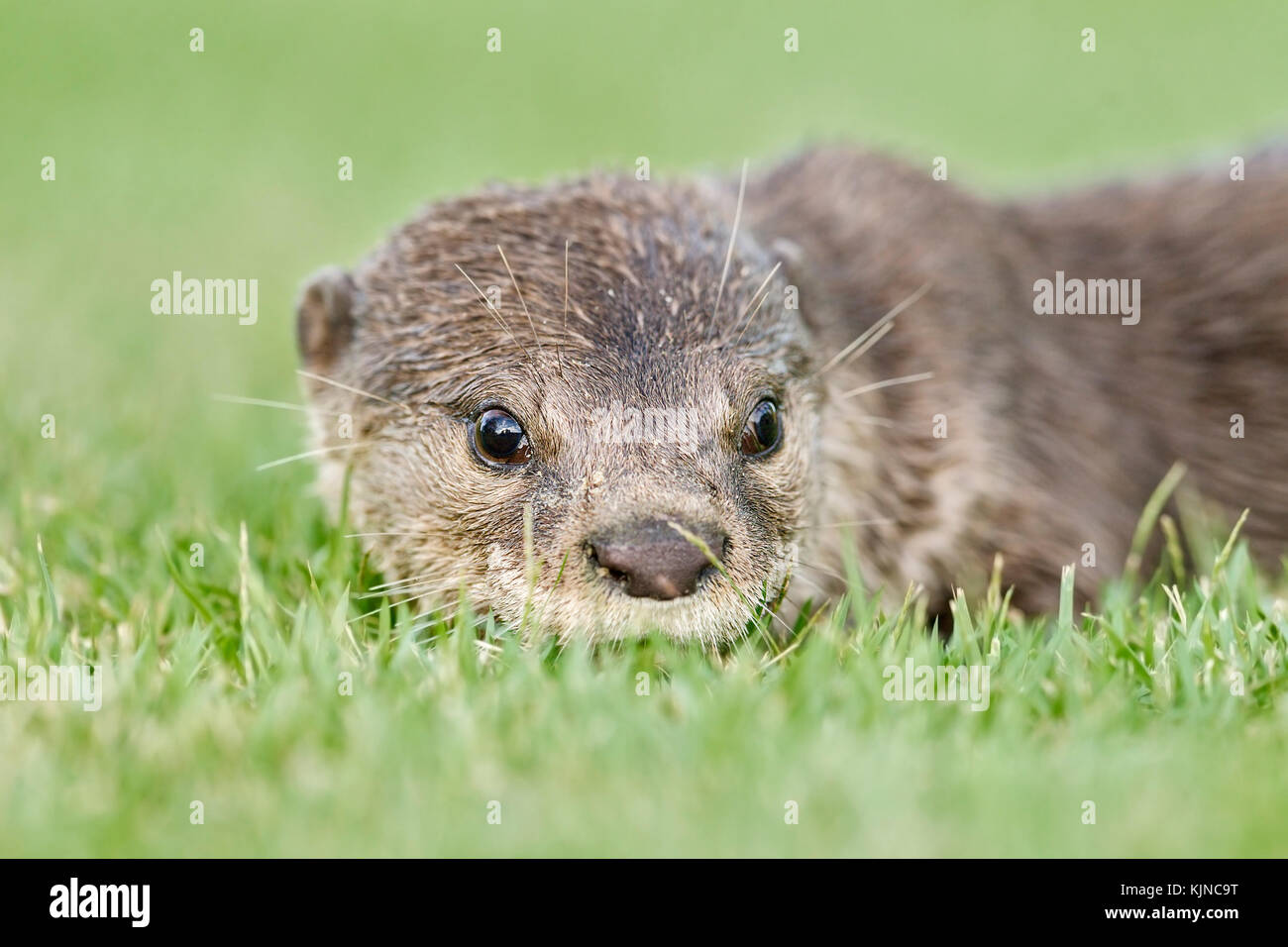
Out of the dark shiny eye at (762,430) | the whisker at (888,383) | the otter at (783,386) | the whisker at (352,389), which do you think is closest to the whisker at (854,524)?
the otter at (783,386)

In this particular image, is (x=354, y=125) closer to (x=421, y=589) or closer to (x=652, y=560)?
(x=421, y=589)

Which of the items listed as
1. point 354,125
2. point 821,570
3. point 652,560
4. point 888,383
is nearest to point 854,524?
point 821,570

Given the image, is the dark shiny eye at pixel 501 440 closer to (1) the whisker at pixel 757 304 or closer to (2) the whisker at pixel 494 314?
(2) the whisker at pixel 494 314

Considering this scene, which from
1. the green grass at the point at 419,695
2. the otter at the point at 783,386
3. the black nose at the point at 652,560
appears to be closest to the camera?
the green grass at the point at 419,695

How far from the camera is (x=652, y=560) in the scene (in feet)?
11.1

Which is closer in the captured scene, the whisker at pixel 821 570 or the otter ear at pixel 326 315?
the whisker at pixel 821 570

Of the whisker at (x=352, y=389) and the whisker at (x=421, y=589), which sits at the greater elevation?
the whisker at (x=352, y=389)

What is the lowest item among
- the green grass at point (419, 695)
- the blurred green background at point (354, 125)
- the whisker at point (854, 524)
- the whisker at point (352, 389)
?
the green grass at point (419, 695)

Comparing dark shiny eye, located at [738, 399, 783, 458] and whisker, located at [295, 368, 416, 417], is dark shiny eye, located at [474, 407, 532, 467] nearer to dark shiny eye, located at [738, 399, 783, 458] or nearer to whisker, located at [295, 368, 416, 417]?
whisker, located at [295, 368, 416, 417]

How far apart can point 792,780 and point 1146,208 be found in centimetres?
348

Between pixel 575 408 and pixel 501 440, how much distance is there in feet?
0.73

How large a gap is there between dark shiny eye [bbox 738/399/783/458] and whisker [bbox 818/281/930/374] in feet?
1.32

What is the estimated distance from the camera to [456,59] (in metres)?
17.9

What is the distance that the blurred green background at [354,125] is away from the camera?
6.51 meters
